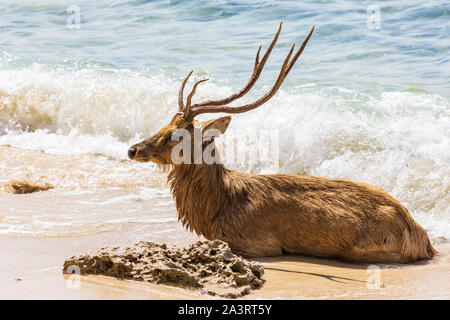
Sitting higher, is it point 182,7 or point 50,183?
point 182,7

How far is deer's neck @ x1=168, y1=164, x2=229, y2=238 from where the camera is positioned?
5465 millimetres

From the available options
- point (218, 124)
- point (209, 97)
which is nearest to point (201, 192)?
point (218, 124)

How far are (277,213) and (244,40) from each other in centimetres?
974

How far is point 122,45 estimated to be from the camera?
1531cm

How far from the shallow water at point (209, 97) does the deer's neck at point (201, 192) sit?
65 centimetres

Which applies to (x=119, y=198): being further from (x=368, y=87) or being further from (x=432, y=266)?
(x=368, y=87)

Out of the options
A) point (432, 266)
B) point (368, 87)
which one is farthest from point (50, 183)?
point (368, 87)

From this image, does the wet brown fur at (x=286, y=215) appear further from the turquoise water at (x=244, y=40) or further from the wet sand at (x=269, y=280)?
the turquoise water at (x=244, y=40)

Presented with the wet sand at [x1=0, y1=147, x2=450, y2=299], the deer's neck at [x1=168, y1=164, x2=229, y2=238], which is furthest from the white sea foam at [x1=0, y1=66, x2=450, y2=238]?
the deer's neck at [x1=168, y1=164, x2=229, y2=238]

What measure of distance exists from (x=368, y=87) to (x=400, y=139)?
2497mm

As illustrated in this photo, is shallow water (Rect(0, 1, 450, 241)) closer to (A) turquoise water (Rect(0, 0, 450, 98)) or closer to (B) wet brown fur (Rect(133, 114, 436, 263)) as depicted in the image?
(A) turquoise water (Rect(0, 0, 450, 98))

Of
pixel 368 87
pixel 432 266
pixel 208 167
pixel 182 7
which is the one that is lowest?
pixel 432 266

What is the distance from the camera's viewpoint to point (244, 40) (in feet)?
48.1

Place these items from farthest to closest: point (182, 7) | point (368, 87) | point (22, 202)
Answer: point (182, 7)
point (368, 87)
point (22, 202)
